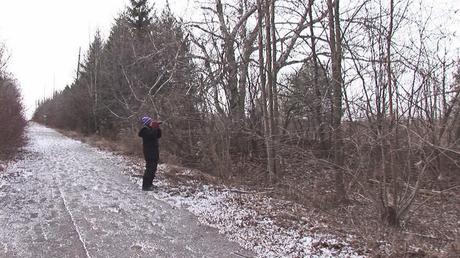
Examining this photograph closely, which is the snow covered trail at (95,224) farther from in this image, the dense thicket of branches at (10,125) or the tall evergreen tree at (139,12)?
the tall evergreen tree at (139,12)

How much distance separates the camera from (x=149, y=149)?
995 cm

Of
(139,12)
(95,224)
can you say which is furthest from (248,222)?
(139,12)

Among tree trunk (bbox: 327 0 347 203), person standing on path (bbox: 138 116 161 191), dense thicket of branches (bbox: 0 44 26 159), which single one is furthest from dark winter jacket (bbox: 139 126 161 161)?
dense thicket of branches (bbox: 0 44 26 159)

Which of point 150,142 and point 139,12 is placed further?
point 139,12

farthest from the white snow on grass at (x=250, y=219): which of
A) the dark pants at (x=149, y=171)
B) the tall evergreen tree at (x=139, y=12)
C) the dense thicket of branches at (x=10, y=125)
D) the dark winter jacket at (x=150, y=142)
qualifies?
the tall evergreen tree at (x=139, y=12)

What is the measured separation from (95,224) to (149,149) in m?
3.35

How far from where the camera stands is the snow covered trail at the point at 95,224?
18.8 feet

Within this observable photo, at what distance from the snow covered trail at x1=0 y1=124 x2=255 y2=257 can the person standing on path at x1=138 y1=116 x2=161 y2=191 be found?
0.30 metres

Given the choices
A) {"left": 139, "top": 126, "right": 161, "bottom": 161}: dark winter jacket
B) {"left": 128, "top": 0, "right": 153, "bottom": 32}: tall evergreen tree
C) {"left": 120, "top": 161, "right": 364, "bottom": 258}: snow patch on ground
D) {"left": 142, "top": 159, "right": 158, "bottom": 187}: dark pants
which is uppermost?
{"left": 128, "top": 0, "right": 153, "bottom": 32}: tall evergreen tree

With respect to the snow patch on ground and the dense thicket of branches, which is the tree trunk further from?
the dense thicket of branches

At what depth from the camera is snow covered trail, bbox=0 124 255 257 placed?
5.74 m

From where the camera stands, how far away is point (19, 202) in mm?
8125

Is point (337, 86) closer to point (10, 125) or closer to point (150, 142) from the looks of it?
point (150, 142)

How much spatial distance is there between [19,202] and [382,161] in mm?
6443
